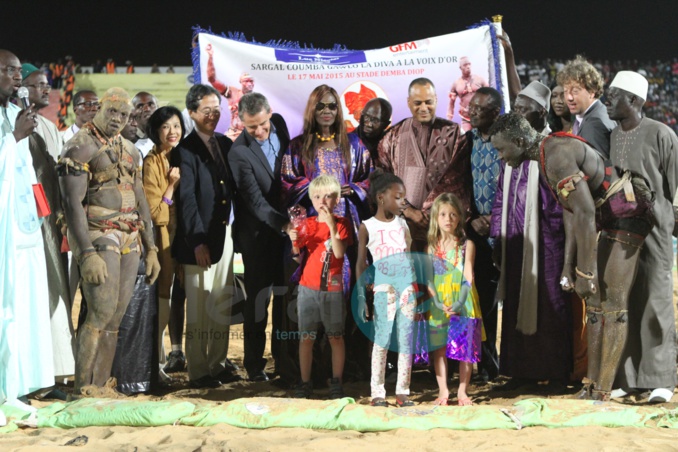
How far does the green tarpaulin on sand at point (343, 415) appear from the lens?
15.2 ft

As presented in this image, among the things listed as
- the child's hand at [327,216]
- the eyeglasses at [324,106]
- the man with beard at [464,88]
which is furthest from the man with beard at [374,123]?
the child's hand at [327,216]

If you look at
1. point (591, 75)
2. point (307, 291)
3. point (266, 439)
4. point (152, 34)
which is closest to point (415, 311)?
point (307, 291)

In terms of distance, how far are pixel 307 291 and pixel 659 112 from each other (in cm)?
1560

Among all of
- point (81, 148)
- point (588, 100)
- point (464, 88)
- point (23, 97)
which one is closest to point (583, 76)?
point (588, 100)

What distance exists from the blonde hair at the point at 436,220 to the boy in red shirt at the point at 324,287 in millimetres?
567

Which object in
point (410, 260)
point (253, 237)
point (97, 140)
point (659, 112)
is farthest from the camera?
point (659, 112)

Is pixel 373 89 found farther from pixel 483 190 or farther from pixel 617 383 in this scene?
pixel 617 383

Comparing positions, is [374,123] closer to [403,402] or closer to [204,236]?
[204,236]

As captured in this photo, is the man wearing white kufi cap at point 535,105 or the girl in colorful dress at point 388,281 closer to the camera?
the girl in colorful dress at point 388,281

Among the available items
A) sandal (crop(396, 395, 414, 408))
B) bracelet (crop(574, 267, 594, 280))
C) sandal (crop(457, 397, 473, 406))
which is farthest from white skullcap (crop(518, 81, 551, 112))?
sandal (crop(396, 395, 414, 408))

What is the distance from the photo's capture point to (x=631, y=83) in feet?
18.1

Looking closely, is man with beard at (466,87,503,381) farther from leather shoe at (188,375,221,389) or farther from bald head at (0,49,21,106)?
bald head at (0,49,21,106)

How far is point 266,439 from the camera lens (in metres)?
4.43

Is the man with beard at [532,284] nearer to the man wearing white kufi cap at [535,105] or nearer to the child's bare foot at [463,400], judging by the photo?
the man wearing white kufi cap at [535,105]
